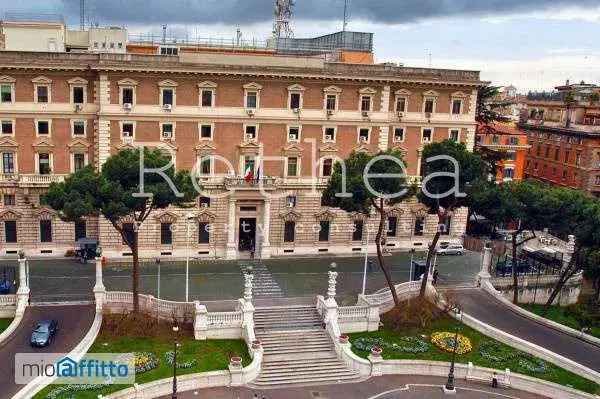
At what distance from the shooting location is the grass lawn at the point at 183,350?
32.6 metres

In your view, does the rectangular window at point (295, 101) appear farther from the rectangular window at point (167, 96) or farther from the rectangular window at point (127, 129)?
the rectangular window at point (127, 129)

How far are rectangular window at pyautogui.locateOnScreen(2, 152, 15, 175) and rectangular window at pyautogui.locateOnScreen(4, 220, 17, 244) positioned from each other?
403 centimetres

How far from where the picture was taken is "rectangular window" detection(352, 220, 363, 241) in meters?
54.0

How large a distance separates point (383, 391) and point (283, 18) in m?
50.7

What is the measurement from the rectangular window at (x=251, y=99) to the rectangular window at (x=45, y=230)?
1863 cm

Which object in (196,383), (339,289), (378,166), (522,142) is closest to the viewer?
(196,383)

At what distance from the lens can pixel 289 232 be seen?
52.7 metres

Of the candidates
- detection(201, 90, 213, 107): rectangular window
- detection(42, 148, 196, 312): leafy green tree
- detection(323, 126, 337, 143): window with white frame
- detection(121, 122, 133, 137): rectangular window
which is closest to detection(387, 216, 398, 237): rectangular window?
detection(323, 126, 337, 143): window with white frame

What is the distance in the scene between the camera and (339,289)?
147 ft

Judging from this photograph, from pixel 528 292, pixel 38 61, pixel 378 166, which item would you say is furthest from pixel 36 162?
pixel 528 292

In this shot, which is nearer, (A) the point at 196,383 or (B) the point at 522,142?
(A) the point at 196,383

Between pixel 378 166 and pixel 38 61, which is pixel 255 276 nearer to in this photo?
pixel 378 166

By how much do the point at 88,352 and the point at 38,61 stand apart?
24075 mm

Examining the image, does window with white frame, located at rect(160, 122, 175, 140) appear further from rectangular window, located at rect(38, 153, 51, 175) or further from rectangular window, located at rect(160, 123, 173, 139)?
rectangular window, located at rect(38, 153, 51, 175)
